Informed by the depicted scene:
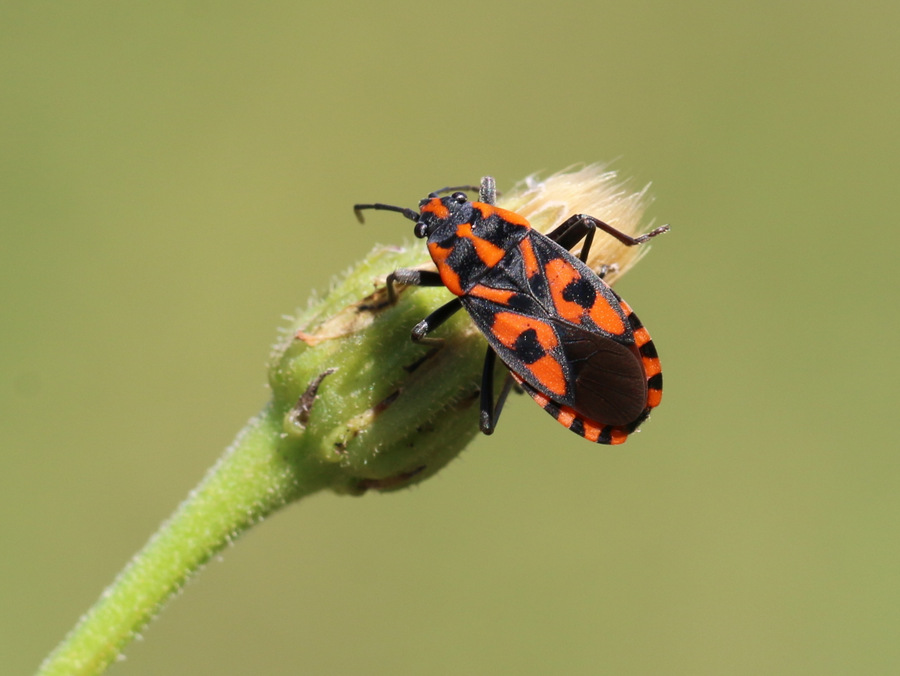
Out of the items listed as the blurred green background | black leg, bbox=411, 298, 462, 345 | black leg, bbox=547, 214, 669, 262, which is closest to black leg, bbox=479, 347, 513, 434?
black leg, bbox=411, 298, 462, 345

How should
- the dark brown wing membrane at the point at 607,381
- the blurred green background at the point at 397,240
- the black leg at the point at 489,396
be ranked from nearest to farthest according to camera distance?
1. the dark brown wing membrane at the point at 607,381
2. the black leg at the point at 489,396
3. the blurred green background at the point at 397,240

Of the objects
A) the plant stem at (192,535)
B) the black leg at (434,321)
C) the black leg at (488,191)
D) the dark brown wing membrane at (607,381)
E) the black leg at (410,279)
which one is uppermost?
the black leg at (488,191)

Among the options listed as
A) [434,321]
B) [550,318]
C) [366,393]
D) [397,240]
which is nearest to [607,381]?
[550,318]

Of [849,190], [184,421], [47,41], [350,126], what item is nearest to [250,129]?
[350,126]

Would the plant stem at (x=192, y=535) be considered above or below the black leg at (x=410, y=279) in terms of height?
below

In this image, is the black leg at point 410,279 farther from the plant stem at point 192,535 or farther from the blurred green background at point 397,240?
the blurred green background at point 397,240

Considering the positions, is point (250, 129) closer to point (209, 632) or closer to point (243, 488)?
point (209, 632)

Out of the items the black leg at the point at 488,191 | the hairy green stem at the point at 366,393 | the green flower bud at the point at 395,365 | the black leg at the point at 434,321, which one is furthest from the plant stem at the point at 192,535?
the black leg at the point at 488,191
